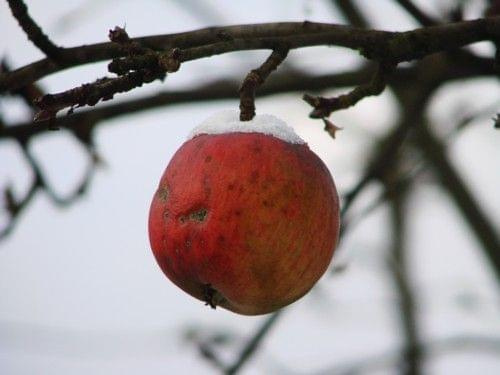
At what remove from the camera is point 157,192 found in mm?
1203

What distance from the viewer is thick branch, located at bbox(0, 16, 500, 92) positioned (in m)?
1.23

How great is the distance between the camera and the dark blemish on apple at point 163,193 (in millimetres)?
1172

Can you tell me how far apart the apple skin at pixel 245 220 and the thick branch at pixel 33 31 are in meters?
0.29

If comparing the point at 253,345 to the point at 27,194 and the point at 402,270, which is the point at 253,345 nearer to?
the point at 27,194

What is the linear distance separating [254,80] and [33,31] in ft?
1.19

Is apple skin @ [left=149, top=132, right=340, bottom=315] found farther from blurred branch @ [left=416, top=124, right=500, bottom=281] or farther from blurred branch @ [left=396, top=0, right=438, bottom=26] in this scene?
blurred branch @ [left=416, top=124, right=500, bottom=281]

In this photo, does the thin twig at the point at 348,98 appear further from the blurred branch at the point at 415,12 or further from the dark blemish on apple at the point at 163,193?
the blurred branch at the point at 415,12

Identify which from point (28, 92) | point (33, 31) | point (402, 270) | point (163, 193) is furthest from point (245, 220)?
point (402, 270)

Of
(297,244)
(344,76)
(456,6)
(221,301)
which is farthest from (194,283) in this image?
(344,76)

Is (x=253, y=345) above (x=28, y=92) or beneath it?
beneath

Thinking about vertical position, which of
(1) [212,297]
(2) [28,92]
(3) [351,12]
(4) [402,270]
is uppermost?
(4) [402,270]

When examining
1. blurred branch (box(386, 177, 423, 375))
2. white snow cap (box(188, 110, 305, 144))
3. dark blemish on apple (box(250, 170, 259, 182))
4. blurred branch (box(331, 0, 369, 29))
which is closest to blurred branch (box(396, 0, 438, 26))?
white snow cap (box(188, 110, 305, 144))

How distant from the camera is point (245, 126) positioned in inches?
47.6

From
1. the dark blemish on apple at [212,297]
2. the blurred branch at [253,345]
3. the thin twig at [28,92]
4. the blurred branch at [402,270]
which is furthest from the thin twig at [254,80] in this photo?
the blurred branch at [402,270]
